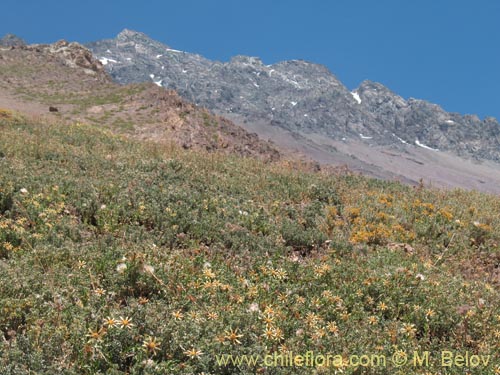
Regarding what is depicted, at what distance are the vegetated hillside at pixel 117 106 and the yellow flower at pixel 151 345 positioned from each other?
20549mm

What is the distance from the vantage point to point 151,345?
4215 mm

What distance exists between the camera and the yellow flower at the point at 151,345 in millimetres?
4219

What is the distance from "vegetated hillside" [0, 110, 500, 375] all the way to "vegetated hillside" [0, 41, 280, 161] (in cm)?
1509

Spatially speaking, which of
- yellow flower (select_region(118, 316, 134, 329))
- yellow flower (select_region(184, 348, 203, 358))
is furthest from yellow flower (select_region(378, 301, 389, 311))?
yellow flower (select_region(118, 316, 134, 329))

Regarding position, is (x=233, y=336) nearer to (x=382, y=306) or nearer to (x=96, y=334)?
(x=96, y=334)

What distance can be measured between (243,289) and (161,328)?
163 cm

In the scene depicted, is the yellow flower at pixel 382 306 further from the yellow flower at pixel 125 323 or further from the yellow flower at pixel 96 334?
the yellow flower at pixel 96 334

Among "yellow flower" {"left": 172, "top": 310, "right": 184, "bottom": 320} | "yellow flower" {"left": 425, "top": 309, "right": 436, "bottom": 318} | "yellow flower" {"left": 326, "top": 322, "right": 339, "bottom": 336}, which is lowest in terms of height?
"yellow flower" {"left": 172, "top": 310, "right": 184, "bottom": 320}

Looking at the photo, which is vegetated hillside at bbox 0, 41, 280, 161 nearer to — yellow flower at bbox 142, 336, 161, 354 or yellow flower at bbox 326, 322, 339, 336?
yellow flower at bbox 326, 322, 339, 336

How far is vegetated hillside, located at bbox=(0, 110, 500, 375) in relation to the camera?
14.5ft

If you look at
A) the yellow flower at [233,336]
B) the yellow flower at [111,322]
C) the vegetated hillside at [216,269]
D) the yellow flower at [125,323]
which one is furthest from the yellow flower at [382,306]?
the yellow flower at [111,322]

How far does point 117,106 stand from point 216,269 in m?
27.7

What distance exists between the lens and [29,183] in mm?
8672

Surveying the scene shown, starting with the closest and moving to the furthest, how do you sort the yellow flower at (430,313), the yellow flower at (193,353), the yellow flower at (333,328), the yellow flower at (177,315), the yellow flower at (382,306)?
the yellow flower at (193,353)
the yellow flower at (177,315)
the yellow flower at (333,328)
the yellow flower at (430,313)
the yellow flower at (382,306)
